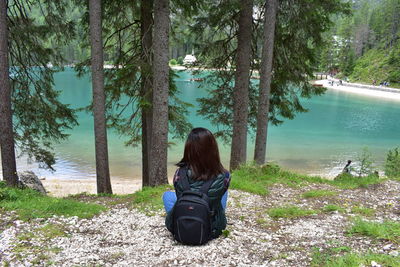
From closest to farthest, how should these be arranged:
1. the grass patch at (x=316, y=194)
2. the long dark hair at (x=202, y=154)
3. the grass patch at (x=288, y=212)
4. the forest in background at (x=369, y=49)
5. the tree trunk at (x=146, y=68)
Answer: the long dark hair at (x=202, y=154)
the grass patch at (x=288, y=212)
the grass patch at (x=316, y=194)
the tree trunk at (x=146, y=68)
the forest in background at (x=369, y=49)

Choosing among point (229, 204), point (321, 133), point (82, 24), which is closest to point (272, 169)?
point (229, 204)

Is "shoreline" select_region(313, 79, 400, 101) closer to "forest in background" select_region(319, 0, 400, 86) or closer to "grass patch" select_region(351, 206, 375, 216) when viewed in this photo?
"forest in background" select_region(319, 0, 400, 86)

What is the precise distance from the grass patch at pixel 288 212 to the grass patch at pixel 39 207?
2830 mm

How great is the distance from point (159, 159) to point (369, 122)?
3540cm

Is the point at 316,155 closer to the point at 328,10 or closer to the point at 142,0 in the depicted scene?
the point at 328,10

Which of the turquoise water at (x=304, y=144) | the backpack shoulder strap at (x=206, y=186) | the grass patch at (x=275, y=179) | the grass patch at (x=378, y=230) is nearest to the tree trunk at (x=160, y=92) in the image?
the grass patch at (x=275, y=179)

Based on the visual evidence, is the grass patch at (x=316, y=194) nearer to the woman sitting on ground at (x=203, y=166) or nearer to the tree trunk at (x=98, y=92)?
the woman sitting on ground at (x=203, y=166)

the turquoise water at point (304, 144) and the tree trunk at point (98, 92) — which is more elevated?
the tree trunk at point (98, 92)

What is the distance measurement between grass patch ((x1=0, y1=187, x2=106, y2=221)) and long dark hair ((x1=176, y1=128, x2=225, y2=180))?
2408 millimetres

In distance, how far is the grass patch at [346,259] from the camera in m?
3.09

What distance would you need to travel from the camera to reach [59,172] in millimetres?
18141

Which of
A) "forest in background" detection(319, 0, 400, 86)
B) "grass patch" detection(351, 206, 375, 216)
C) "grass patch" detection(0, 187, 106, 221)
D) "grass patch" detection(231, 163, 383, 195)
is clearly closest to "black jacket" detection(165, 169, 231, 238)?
"grass patch" detection(0, 187, 106, 221)

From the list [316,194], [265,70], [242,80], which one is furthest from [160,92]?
[316,194]

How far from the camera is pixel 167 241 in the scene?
4016 millimetres
